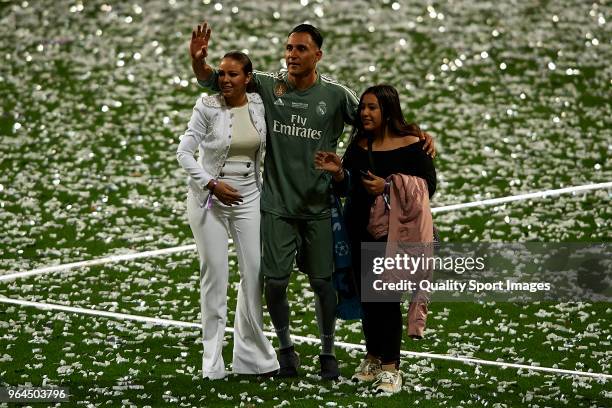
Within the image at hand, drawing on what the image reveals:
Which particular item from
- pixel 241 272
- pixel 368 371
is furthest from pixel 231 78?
pixel 368 371

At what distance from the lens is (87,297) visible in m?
9.98

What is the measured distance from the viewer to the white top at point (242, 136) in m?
7.70

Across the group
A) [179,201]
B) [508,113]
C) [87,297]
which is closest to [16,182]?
[179,201]

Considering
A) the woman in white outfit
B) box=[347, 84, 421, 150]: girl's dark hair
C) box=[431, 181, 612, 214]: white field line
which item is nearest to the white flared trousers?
the woman in white outfit

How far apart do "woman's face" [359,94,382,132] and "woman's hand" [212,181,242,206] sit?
0.85 m

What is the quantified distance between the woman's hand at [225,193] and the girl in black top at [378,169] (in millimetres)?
515

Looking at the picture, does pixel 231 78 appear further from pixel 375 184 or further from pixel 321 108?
pixel 375 184

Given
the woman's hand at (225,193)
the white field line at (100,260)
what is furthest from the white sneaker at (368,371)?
the white field line at (100,260)

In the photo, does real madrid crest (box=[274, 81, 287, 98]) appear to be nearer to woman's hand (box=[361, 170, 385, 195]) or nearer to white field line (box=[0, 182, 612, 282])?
woman's hand (box=[361, 170, 385, 195])

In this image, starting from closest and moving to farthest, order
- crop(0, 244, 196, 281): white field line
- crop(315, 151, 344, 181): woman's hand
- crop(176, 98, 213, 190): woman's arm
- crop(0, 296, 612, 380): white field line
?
1. crop(315, 151, 344, 181): woman's hand
2. crop(176, 98, 213, 190): woman's arm
3. crop(0, 296, 612, 380): white field line
4. crop(0, 244, 196, 281): white field line

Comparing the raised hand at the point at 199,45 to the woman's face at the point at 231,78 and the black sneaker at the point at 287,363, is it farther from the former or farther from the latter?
the black sneaker at the point at 287,363

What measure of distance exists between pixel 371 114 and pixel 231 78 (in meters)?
0.84

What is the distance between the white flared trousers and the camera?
779 cm

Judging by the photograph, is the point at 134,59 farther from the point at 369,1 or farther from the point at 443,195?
the point at 443,195
